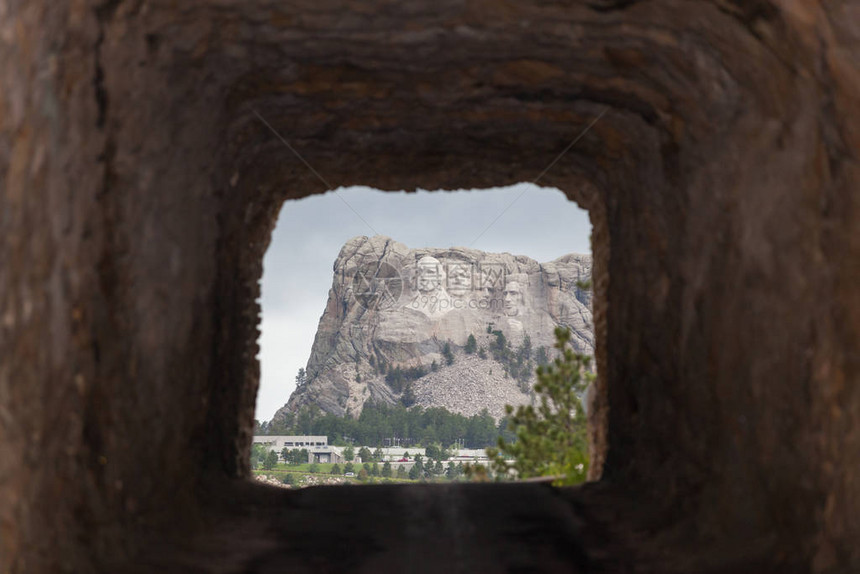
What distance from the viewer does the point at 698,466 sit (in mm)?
3707

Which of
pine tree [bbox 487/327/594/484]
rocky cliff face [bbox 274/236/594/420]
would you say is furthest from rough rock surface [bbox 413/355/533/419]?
pine tree [bbox 487/327/594/484]

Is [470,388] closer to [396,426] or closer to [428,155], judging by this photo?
[396,426]

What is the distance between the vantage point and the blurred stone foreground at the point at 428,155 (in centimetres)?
246

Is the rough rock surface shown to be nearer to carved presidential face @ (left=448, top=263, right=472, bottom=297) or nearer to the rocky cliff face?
the rocky cliff face

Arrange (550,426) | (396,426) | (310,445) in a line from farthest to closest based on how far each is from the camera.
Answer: (310,445), (396,426), (550,426)

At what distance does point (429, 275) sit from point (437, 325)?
8984 millimetres

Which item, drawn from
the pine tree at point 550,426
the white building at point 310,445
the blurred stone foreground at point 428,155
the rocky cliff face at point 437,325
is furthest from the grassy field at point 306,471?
the blurred stone foreground at point 428,155

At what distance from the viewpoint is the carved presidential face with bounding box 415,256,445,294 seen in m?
101

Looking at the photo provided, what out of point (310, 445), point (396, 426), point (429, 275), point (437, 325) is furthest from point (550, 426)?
point (429, 275)

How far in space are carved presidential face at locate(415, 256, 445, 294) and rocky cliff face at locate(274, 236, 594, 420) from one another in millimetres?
140

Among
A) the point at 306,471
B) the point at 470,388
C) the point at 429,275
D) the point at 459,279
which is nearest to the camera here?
the point at 306,471

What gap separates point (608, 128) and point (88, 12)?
10.0ft

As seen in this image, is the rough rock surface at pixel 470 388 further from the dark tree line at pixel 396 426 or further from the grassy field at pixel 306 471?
the grassy field at pixel 306 471

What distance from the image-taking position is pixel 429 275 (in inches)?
4040
